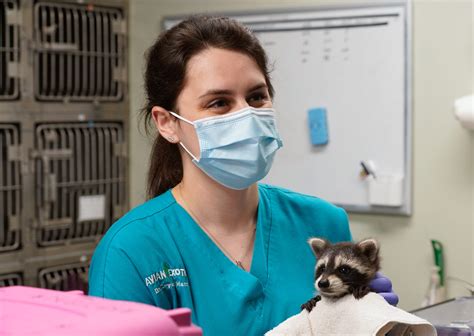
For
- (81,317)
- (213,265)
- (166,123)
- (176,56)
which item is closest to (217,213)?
(213,265)

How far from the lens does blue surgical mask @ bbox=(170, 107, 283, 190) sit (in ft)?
4.97

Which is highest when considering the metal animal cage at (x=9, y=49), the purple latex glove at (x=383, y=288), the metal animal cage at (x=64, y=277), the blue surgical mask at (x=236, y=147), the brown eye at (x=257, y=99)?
the metal animal cage at (x=9, y=49)

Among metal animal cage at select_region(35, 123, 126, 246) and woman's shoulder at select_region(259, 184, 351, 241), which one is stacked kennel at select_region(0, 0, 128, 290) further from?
woman's shoulder at select_region(259, 184, 351, 241)

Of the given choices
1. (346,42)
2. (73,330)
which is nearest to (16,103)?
(346,42)

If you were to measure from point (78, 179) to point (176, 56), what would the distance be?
1869 mm

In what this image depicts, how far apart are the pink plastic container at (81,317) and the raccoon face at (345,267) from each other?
457mm

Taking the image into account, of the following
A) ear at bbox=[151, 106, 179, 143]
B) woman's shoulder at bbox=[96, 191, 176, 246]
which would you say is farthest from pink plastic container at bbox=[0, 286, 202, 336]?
ear at bbox=[151, 106, 179, 143]

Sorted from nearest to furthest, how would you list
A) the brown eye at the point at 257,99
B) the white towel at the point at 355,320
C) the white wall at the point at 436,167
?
the white towel at the point at 355,320, the brown eye at the point at 257,99, the white wall at the point at 436,167

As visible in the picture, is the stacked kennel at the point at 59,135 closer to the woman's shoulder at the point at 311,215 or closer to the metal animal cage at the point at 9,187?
the metal animal cage at the point at 9,187

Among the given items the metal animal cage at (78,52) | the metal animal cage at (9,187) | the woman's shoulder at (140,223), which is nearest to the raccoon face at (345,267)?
the woman's shoulder at (140,223)

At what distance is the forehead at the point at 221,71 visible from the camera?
1.45 metres

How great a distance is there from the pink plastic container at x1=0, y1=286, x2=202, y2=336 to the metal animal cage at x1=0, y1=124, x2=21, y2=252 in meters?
2.40

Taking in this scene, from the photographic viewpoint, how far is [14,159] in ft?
10.1

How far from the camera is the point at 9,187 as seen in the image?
3064 mm
